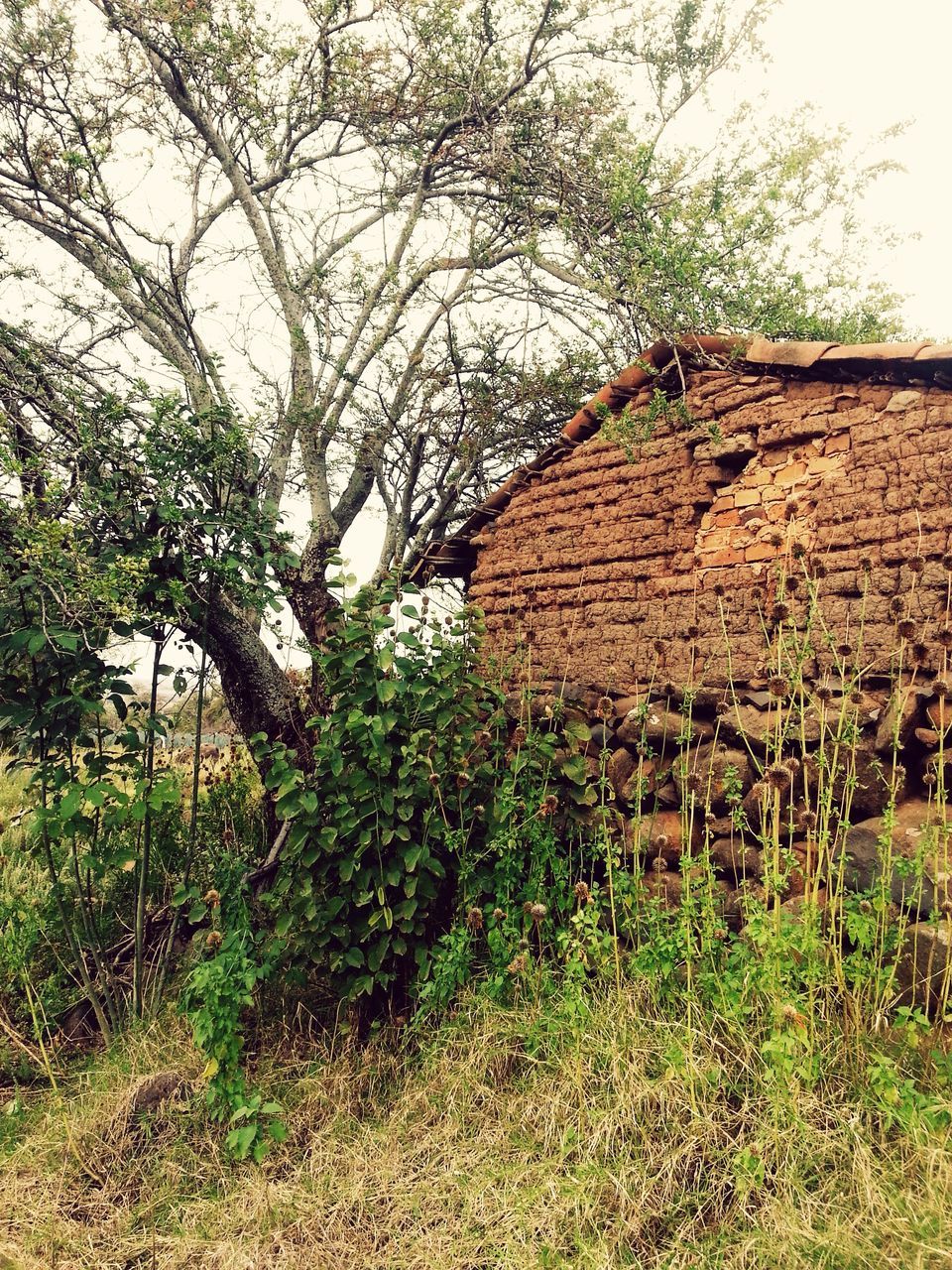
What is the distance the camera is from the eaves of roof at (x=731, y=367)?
4.16m

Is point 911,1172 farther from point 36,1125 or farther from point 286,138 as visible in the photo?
point 286,138

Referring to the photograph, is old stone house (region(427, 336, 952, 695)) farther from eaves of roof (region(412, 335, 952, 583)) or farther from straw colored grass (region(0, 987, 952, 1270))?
straw colored grass (region(0, 987, 952, 1270))

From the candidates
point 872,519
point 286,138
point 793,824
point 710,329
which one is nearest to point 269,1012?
point 793,824

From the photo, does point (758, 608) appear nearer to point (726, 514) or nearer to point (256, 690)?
point (726, 514)

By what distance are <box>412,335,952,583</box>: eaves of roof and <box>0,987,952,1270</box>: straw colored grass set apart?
3.16 m

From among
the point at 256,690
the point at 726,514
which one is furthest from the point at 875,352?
the point at 256,690

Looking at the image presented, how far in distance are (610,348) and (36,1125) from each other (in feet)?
23.1

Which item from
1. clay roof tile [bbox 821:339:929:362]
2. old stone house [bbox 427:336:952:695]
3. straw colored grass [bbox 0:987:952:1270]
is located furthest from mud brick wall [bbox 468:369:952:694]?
straw colored grass [bbox 0:987:952:1270]

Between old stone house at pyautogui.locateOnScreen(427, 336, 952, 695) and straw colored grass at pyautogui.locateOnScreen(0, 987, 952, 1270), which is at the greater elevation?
old stone house at pyautogui.locateOnScreen(427, 336, 952, 695)

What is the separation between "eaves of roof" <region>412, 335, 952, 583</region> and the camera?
13.6 ft

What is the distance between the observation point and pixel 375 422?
30.2ft

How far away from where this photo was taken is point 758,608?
433 centimetres

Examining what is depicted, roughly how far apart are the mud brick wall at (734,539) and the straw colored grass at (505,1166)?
64.3 inches

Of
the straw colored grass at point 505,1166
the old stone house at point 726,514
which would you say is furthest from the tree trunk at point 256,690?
Answer: the straw colored grass at point 505,1166
